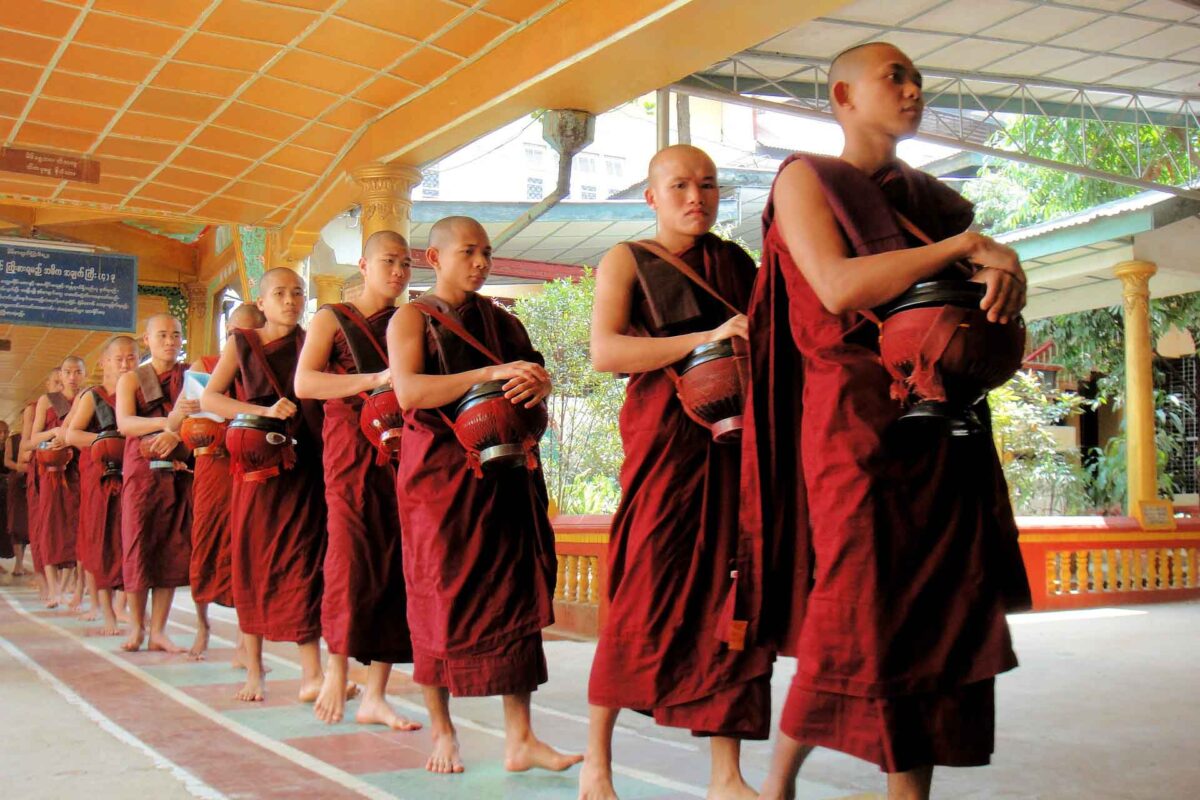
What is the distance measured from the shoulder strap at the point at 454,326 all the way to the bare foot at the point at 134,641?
3979 millimetres

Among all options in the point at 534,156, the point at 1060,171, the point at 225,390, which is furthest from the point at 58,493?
the point at 534,156

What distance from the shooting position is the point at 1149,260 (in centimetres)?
1257

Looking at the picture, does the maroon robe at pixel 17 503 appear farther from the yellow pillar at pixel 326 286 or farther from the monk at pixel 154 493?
the monk at pixel 154 493

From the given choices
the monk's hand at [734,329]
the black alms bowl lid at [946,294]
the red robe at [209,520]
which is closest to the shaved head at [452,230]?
the monk's hand at [734,329]

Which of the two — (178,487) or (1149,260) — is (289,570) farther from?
(1149,260)

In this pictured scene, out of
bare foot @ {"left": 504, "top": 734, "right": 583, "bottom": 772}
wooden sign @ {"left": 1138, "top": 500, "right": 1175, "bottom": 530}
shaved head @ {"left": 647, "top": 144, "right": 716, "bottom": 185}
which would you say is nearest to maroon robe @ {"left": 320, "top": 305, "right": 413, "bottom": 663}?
bare foot @ {"left": 504, "top": 734, "right": 583, "bottom": 772}

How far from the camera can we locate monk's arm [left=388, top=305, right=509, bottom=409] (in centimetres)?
358

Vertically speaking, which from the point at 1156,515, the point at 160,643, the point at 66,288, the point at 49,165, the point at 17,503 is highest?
the point at 49,165

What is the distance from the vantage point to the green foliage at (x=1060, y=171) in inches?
571

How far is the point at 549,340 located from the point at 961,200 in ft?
29.0

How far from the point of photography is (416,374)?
3705 millimetres

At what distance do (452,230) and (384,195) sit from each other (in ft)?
15.2

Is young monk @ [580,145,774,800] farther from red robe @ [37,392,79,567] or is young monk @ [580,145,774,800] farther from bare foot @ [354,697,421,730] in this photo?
red robe @ [37,392,79,567]

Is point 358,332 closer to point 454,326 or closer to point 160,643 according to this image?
point 454,326
